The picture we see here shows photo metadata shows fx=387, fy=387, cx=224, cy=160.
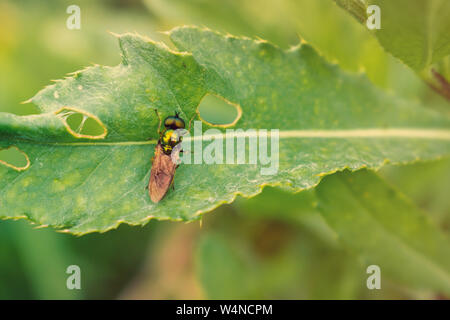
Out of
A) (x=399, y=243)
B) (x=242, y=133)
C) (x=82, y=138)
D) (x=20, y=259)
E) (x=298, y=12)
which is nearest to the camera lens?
(x=82, y=138)

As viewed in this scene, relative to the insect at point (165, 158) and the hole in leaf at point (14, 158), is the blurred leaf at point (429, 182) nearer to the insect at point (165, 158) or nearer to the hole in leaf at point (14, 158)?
the insect at point (165, 158)

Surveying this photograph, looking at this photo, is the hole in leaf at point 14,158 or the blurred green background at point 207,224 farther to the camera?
the blurred green background at point 207,224

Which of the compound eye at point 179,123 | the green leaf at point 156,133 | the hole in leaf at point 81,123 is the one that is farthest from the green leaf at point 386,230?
the hole in leaf at point 81,123

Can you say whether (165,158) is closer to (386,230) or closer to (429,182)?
(386,230)

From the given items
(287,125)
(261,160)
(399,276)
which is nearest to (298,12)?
(287,125)

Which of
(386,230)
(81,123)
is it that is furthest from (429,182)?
(81,123)

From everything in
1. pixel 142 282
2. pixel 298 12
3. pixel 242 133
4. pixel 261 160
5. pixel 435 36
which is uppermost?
pixel 298 12
